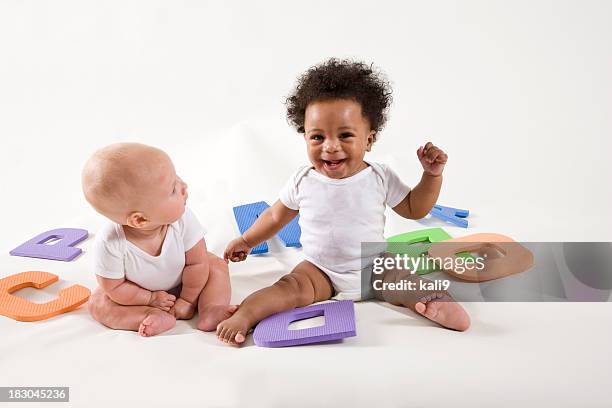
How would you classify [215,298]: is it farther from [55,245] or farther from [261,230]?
[55,245]

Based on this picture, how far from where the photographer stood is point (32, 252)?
2.05 metres

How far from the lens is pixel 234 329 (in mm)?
1507

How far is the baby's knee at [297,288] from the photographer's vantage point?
1660mm

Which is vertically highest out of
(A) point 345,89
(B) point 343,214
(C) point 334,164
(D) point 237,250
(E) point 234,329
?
(A) point 345,89

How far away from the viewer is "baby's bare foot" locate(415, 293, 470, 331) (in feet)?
5.01

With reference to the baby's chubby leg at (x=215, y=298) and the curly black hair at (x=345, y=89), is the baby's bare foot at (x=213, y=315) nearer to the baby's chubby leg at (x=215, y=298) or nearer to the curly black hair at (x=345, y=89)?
the baby's chubby leg at (x=215, y=298)

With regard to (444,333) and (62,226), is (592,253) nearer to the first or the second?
(444,333)

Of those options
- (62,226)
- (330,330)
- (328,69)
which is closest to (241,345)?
(330,330)

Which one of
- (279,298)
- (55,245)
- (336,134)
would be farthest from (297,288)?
(55,245)

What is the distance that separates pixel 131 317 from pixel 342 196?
629 mm

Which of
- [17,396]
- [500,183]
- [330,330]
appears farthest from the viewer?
[500,183]

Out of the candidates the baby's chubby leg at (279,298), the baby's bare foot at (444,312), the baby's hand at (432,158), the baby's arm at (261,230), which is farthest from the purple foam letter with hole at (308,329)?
the baby's hand at (432,158)

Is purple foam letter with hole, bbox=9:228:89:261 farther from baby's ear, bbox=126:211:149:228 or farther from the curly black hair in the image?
the curly black hair

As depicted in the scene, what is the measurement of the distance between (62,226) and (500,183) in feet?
5.59
